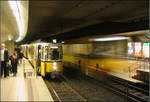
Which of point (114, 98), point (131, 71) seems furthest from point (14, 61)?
point (131, 71)

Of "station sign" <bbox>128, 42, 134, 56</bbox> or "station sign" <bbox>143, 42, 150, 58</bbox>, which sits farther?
"station sign" <bbox>143, 42, 150, 58</bbox>

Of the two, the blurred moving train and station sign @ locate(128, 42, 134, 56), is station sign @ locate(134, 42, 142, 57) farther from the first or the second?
the blurred moving train

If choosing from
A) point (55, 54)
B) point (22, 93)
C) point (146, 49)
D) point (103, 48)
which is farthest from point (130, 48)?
point (22, 93)

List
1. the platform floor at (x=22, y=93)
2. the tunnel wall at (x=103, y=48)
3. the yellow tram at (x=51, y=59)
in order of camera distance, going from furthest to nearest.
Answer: the yellow tram at (x=51, y=59)
the tunnel wall at (x=103, y=48)
the platform floor at (x=22, y=93)

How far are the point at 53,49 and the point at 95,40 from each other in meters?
3.03

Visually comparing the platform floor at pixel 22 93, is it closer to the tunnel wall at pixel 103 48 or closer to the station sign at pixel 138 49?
the tunnel wall at pixel 103 48

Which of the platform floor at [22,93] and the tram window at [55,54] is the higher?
the tram window at [55,54]

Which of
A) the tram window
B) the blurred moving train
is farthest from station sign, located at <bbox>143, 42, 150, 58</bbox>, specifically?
the tram window

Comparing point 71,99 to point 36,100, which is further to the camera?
point 71,99

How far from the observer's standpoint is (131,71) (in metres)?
10.8

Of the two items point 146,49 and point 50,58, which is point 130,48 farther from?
point 50,58

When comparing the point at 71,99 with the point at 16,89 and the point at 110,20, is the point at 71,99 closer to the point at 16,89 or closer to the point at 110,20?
the point at 16,89

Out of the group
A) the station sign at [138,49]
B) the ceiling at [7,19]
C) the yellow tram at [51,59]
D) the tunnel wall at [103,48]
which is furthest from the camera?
the yellow tram at [51,59]

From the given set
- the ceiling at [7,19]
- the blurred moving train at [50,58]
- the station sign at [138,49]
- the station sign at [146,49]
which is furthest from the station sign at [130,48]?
the ceiling at [7,19]
